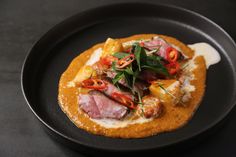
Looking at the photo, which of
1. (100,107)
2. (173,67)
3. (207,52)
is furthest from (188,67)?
(100,107)

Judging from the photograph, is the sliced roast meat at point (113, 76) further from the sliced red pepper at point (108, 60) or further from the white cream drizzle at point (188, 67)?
the white cream drizzle at point (188, 67)

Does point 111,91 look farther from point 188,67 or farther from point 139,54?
point 188,67

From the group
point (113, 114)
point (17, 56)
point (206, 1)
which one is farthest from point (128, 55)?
point (206, 1)

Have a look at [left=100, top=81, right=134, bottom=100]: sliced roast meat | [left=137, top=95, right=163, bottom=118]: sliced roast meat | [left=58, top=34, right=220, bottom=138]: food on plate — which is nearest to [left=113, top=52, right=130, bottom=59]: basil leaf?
[left=58, top=34, right=220, bottom=138]: food on plate

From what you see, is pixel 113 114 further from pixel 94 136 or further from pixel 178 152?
pixel 178 152

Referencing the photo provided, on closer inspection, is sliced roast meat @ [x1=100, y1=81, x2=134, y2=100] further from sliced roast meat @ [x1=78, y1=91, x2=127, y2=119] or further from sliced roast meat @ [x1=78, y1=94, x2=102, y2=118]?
sliced roast meat @ [x1=78, y1=94, x2=102, y2=118]
